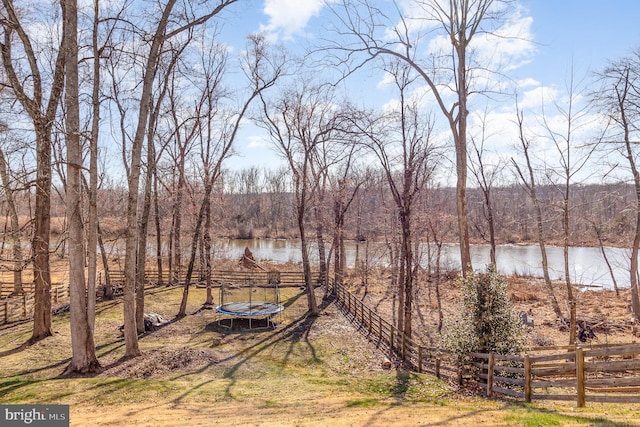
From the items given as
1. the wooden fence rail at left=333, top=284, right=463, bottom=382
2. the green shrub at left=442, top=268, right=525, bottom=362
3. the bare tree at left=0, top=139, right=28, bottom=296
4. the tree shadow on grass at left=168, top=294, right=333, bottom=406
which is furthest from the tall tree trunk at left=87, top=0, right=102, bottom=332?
the green shrub at left=442, top=268, right=525, bottom=362

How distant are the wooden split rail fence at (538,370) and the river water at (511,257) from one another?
14810 millimetres

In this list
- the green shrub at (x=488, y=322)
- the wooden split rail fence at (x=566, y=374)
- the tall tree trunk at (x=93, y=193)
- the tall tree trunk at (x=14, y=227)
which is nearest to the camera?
the wooden split rail fence at (x=566, y=374)

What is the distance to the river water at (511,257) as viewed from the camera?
29.6 metres

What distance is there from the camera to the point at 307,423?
19.9ft

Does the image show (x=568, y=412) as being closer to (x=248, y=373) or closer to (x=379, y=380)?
(x=379, y=380)

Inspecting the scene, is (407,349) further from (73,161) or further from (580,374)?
(73,161)

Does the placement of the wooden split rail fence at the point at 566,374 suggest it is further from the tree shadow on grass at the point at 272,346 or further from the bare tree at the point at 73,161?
the bare tree at the point at 73,161

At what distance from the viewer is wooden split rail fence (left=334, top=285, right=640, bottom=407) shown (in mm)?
6180

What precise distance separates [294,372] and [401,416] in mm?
4541

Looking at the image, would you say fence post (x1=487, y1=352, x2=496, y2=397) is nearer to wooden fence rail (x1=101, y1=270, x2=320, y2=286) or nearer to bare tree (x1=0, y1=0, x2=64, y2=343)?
bare tree (x1=0, y1=0, x2=64, y2=343)

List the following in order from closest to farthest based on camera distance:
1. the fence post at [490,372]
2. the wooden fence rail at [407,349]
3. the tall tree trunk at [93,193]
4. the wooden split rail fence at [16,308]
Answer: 1. the fence post at [490,372]
2. the tall tree trunk at [93,193]
3. the wooden fence rail at [407,349]
4. the wooden split rail fence at [16,308]

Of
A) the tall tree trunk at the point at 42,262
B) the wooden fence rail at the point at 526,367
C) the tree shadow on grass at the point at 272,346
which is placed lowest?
the tree shadow on grass at the point at 272,346

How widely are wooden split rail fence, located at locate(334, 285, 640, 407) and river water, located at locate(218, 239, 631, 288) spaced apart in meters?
14.8

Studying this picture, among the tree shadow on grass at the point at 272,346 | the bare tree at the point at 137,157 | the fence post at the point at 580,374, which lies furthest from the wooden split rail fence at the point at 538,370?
the bare tree at the point at 137,157
